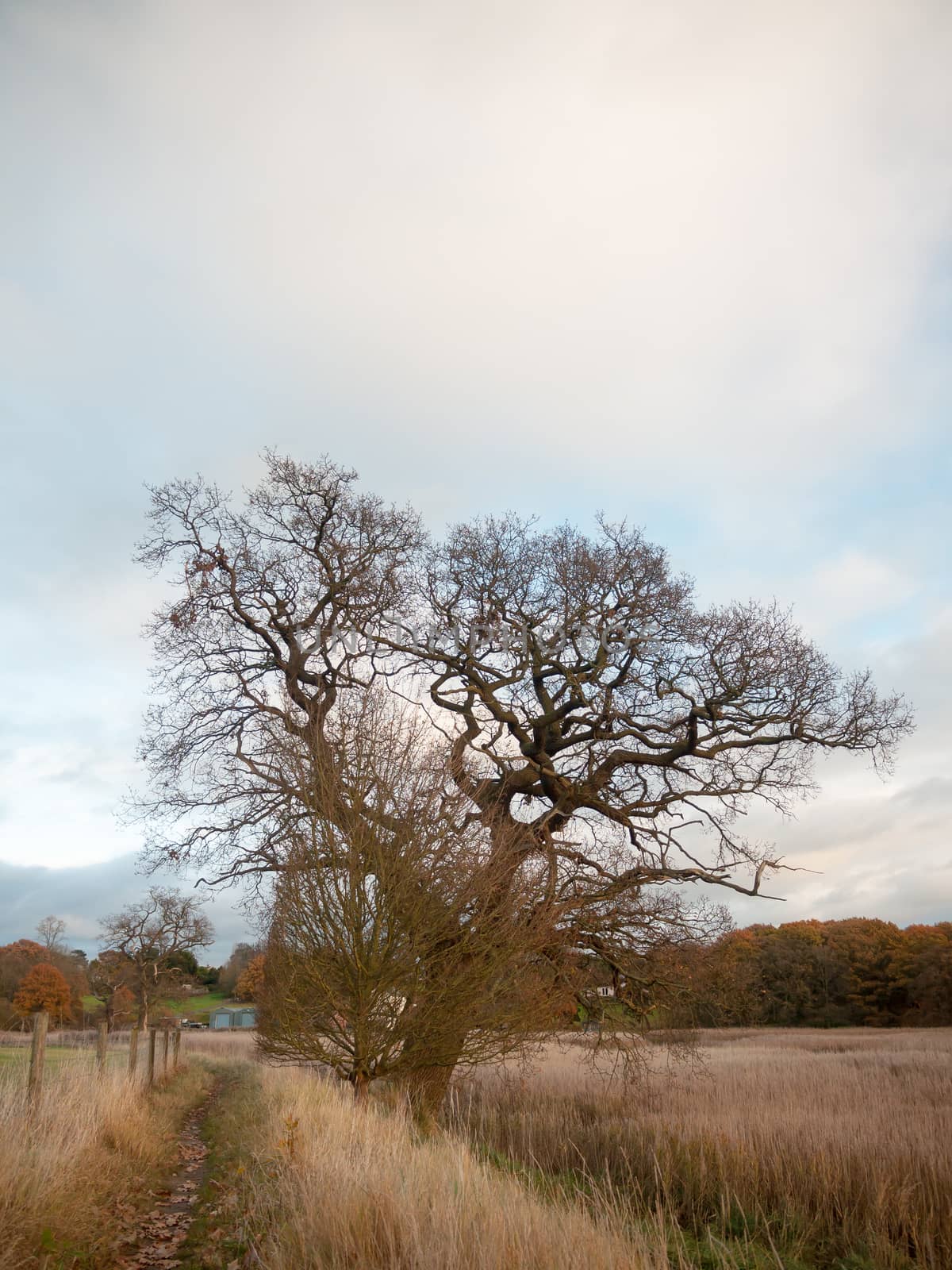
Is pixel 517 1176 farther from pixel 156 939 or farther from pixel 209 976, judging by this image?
pixel 209 976

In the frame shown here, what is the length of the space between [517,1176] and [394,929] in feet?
9.04

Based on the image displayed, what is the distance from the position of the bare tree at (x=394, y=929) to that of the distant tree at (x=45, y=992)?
137 feet

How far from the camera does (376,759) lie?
10500 millimetres

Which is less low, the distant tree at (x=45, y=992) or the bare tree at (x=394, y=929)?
the bare tree at (x=394, y=929)

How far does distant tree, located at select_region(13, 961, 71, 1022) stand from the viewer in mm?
44906

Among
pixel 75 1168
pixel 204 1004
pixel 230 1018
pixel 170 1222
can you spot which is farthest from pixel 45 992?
pixel 204 1004

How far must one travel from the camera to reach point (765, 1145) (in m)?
10.5

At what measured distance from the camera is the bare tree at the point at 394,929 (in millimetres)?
9562

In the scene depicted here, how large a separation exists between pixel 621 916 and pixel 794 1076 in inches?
358

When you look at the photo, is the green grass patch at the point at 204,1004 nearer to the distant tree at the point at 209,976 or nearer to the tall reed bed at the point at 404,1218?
the distant tree at the point at 209,976

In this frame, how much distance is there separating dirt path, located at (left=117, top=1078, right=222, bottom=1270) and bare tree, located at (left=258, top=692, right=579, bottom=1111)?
68.5 inches

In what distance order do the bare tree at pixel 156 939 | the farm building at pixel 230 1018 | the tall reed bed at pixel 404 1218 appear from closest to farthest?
the tall reed bed at pixel 404 1218
the bare tree at pixel 156 939
the farm building at pixel 230 1018

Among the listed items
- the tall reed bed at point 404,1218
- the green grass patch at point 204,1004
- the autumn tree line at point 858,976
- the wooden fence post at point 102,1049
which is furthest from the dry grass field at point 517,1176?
the green grass patch at point 204,1004

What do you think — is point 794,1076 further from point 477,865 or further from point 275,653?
point 275,653
